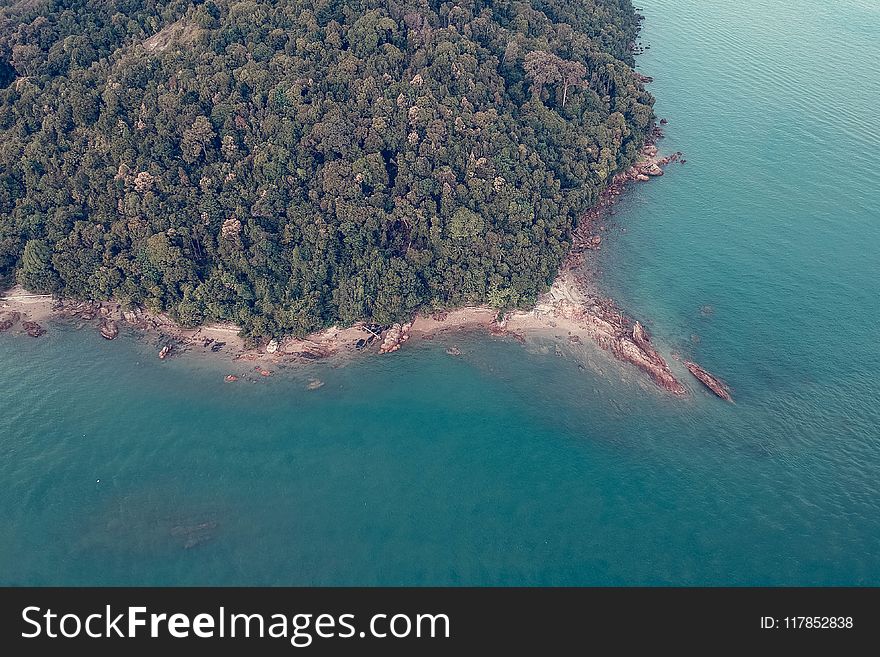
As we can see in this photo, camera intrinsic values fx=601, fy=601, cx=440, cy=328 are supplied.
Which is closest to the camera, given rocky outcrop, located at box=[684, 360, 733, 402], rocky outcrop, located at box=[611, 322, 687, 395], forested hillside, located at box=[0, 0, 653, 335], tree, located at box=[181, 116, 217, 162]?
rocky outcrop, located at box=[684, 360, 733, 402]

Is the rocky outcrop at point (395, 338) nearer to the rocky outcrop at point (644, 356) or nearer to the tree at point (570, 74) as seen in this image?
the rocky outcrop at point (644, 356)

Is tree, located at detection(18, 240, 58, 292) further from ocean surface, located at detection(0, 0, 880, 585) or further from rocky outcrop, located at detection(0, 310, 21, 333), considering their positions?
ocean surface, located at detection(0, 0, 880, 585)

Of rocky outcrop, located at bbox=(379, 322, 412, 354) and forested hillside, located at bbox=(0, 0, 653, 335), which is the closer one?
rocky outcrop, located at bbox=(379, 322, 412, 354)

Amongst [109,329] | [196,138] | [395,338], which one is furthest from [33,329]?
[395,338]

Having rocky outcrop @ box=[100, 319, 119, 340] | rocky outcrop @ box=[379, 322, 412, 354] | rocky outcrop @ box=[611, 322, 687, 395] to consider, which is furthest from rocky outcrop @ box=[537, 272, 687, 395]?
rocky outcrop @ box=[100, 319, 119, 340]

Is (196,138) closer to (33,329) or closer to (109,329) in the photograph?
(109,329)

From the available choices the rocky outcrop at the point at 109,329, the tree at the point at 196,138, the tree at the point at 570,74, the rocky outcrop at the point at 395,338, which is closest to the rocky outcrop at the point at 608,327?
the rocky outcrop at the point at 395,338

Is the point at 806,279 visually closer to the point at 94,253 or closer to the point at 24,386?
the point at 94,253
